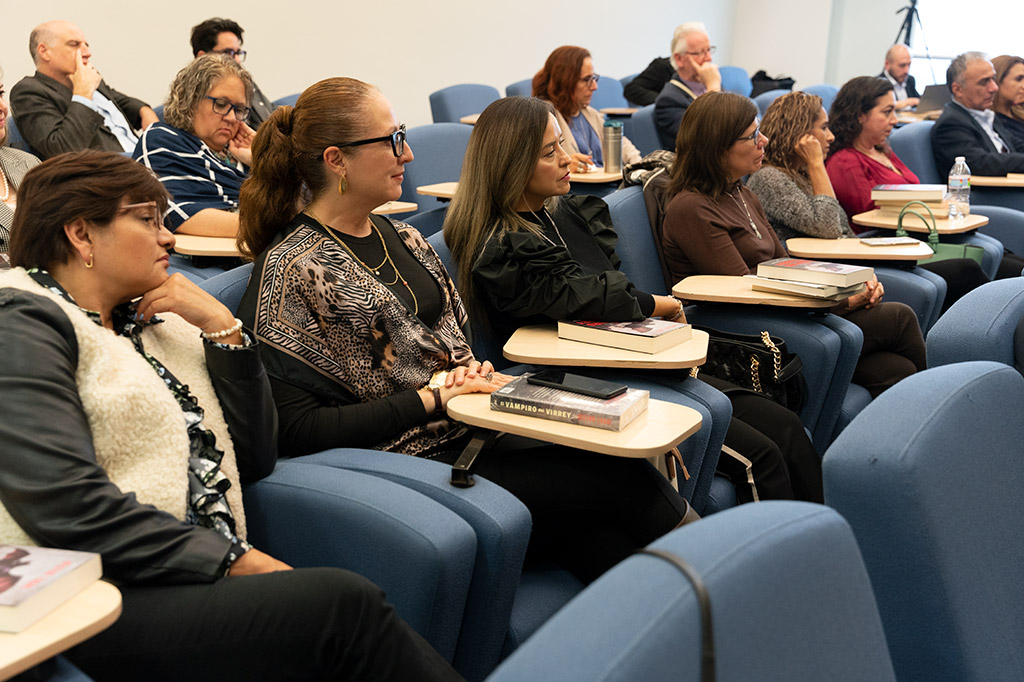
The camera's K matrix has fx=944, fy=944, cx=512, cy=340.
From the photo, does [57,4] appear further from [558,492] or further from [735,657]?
[735,657]

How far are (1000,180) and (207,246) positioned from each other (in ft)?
12.5

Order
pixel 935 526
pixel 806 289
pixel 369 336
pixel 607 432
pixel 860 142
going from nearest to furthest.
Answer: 1. pixel 935 526
2. pixel 607 432
3. pixel 369 336
4. pixel 806 289
5. pixel 860 142

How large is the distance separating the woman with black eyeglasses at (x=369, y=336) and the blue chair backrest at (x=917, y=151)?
362 centimetres

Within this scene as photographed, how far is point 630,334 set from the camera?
210 cm

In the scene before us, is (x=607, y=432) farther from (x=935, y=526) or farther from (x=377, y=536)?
(x=935, y=526)

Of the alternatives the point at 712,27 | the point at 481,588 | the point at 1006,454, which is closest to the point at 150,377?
the point at 481,588

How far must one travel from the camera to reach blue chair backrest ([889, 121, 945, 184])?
489cm

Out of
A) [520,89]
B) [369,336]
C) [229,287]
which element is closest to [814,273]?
[369,336]

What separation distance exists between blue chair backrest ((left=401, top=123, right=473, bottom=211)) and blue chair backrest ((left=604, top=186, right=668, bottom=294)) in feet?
3.16

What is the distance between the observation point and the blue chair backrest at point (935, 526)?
0.92 m

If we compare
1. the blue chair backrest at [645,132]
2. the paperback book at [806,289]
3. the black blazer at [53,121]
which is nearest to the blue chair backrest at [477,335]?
the paperback book at [806,289]

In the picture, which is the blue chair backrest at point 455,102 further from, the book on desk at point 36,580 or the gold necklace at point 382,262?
the book on desk at point 36,580

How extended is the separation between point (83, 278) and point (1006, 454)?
4.27 feet

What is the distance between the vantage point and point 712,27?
9328mm
